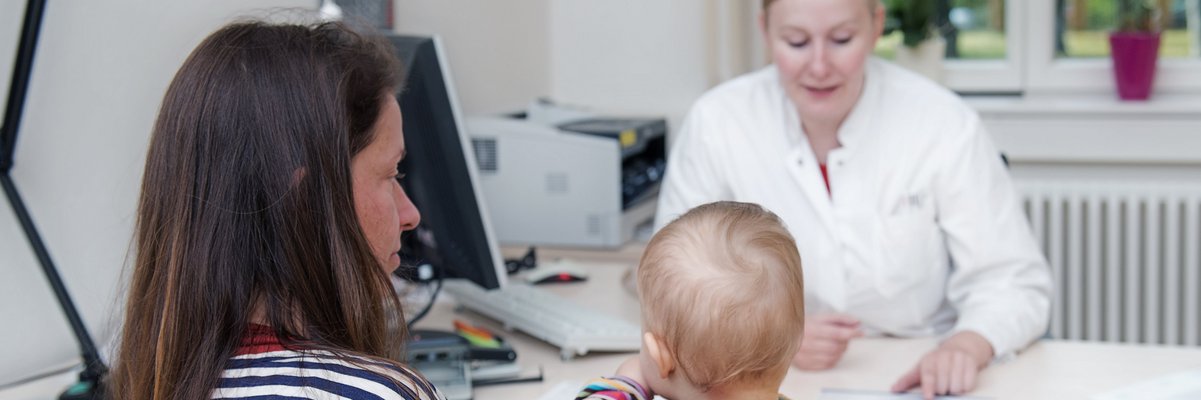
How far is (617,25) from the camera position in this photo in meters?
3.27

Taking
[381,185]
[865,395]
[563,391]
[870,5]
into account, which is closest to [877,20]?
[870,5]

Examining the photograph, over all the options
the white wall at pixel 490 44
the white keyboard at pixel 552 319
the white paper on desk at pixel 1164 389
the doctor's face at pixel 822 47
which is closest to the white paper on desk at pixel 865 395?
the white paper on desk at pixel 1164 389

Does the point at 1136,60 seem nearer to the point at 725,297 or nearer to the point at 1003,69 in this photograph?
the point at 1003,69

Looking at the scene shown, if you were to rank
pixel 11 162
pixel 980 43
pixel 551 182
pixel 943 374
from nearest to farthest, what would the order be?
pixel 11 162
pixel 943 374
pixel 551 182
pixel 980 43

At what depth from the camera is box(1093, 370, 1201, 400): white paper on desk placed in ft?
4.70

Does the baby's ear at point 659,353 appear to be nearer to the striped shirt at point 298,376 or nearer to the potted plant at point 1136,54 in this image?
the striped shirt at point 298,376

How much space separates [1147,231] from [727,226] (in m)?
2.36

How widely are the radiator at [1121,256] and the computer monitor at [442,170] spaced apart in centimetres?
192

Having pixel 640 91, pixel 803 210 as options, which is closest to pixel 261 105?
pixel 803 210

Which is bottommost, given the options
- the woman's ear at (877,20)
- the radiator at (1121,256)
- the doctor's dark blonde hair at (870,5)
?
the radiator at (1121,256)

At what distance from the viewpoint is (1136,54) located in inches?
117

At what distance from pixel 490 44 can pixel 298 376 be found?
2.15m

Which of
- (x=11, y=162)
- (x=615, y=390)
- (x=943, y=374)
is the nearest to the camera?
(x=615, y=390)

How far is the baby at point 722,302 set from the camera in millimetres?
996
